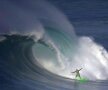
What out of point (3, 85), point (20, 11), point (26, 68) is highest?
point (20, 11)

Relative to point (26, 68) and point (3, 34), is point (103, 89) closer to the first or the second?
point (26, 68)

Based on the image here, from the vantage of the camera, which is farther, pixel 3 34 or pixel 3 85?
pixel 3 34

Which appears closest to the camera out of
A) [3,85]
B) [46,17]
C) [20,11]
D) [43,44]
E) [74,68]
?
[3,85]

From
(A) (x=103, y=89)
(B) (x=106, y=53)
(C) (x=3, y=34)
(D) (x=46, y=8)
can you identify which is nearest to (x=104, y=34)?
(D) (x=46, y=8)

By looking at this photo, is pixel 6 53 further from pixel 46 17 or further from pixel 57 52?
pixel 46 17

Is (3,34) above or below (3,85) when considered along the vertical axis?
above

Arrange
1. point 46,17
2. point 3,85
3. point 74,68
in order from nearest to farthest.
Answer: point 3,85 → point 74,68 → point 46,17
